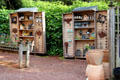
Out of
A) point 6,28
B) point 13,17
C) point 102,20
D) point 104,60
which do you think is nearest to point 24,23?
point 13,17

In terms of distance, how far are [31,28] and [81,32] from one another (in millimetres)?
2758

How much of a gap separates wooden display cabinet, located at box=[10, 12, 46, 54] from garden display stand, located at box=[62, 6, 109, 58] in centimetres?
124

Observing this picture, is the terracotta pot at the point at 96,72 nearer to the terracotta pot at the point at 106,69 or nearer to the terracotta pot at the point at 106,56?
the terracotta pot at the point at 106,69

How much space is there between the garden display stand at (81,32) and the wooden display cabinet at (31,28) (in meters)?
1.24

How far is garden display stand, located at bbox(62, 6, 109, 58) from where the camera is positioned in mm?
7507

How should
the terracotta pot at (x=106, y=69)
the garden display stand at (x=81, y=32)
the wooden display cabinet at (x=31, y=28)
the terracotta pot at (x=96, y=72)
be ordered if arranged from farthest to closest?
the wooden display cabinet at (x=31, y=28) < the garden display stand at (x=81, y=32) < the terracotta pot at (x=106, y=69) < the terracotta pot at (x=96, y=72)

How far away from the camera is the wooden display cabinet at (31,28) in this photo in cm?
860

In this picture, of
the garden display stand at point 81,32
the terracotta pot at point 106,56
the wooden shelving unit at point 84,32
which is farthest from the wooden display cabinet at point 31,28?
the terracotta pot at point 106,56

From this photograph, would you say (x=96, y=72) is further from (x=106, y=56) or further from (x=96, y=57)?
(x=106, y=56)

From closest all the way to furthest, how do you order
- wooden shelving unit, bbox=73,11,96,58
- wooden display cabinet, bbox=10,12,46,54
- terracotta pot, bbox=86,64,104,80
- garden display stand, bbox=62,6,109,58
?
terracotta pot, bbox=86,64,104,80
garden display stand, bbox=62,6,109,58
wooden shelving unit, bbox=73,11,96,58
wooden display cabinet, bbox=10,12,46,54

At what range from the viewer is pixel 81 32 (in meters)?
8.02

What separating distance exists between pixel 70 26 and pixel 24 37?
2836mm

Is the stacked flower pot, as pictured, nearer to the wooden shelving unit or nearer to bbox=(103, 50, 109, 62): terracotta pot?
bbox=(103, 50, 109, 62): terracotta pot

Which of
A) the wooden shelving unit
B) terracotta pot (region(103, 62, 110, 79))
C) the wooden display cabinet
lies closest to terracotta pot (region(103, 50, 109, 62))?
terracotta pot (region(103, 62, 110, 79))
